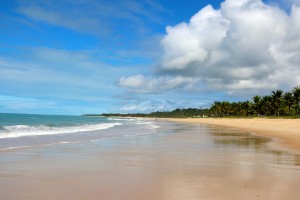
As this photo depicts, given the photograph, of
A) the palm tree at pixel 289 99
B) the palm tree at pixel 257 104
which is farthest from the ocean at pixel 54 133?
the palm tree at pixel 257 104

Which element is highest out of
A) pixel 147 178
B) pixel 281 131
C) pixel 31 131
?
pixel 281 131

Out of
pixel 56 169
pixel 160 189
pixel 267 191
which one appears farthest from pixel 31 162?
pixel 267 191

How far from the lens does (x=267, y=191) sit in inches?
312

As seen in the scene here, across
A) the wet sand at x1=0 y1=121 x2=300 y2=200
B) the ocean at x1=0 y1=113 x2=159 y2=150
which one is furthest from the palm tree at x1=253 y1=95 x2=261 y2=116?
the wet sand at x1=0 y1=121 x2=300 y2=200

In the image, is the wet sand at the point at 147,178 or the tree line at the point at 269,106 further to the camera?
the tree line at the point at 269,106

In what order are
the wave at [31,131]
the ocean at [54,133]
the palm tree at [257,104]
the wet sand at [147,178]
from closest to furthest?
the wet sand at [147,178] → the ocean at [54,133] → the wave at [31,131] → the palm tree at [257,104]

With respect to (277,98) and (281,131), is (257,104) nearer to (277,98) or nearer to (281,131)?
(277,98)

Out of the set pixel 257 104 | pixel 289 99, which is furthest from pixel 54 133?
pixel 257 104

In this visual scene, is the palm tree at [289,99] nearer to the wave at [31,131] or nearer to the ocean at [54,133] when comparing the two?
the ocean at [54,133]

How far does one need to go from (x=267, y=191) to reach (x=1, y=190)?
253 inches

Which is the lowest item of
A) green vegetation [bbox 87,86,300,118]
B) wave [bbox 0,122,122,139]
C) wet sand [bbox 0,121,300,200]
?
wet sand [bbox 0,121,300,200]

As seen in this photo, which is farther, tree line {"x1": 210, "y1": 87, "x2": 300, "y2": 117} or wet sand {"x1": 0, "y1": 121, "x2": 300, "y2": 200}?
tree line {"x1": 210, "y1": 87, "x2": 300, "y2": 117}

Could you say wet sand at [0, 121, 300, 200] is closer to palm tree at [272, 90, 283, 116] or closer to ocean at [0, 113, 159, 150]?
ocean at [0, 113, 159, 150]

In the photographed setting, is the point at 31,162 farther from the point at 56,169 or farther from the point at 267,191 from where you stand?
the point at 267,191
